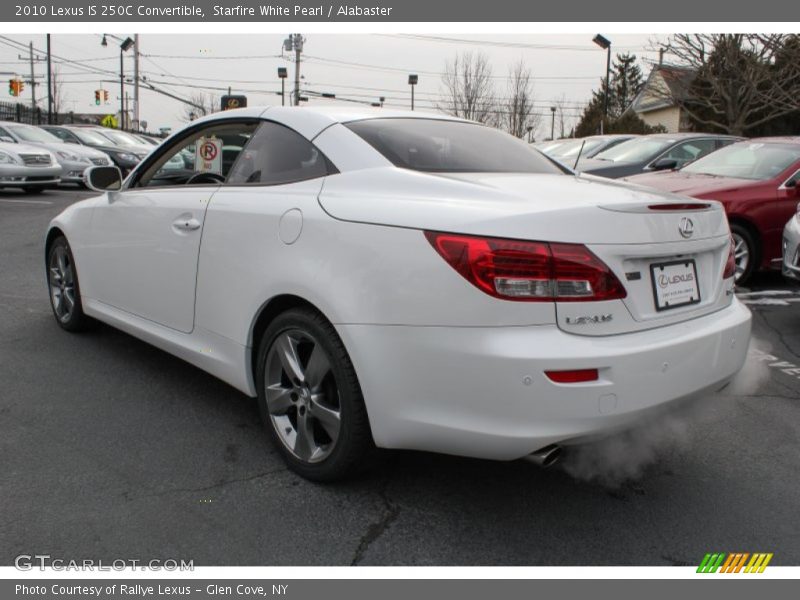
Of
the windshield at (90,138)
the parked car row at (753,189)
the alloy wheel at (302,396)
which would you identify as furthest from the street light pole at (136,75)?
the alloy wheel at (302,396)

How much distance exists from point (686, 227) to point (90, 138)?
19.6 m

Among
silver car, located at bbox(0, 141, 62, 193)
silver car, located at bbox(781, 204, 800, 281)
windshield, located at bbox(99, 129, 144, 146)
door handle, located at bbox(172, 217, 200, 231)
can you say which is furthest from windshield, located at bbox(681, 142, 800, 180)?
windshield, located at bbox(99, 129, 144, 146)

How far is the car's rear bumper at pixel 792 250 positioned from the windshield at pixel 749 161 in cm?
173

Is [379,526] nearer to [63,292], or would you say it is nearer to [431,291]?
[431,291]

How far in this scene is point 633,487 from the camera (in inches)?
118

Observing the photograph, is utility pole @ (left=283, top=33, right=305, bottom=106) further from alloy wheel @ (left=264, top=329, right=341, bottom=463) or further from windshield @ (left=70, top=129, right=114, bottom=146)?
alloy wheel @ (left=264, top=329, right=341, bottom=463)

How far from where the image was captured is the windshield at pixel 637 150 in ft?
34.4

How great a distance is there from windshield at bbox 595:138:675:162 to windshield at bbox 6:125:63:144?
12.4 metres

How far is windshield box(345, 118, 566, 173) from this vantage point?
10.1ft

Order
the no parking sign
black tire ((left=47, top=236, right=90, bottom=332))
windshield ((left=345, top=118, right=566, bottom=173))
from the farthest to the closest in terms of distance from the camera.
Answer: black tire ((left=47, top=236, right=90, bottom=332)) → the no parking sign → windshield ((left=345, top=118, right=566, bottom=173))

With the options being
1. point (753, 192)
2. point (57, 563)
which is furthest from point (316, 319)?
point (753, 192)

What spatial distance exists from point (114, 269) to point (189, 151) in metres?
0.81

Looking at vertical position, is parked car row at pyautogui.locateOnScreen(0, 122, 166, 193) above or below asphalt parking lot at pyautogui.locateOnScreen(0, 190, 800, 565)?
above

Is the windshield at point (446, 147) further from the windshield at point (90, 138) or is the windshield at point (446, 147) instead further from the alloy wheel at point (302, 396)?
the windshield at point (90, 138)
